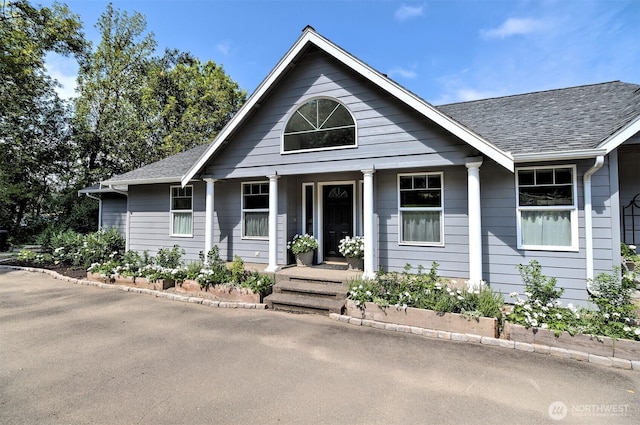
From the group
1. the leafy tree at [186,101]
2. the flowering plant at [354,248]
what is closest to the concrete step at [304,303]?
the flowering plant at [354,248]

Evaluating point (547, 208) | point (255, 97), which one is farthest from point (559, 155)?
point (255, 97)

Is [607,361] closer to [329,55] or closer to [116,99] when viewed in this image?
[329,55]

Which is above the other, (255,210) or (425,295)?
(255,210)

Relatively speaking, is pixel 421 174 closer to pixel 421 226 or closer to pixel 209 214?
pixel 421 226

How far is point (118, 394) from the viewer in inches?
122

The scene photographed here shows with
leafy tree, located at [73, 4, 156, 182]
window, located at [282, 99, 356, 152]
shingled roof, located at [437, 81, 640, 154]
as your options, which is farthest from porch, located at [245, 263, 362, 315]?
leafy tree, located at [73, 4, 156, 182]

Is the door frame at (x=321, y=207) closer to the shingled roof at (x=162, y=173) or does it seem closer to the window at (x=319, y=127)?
the window at (x=319, y=127)

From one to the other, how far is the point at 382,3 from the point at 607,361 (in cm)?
965

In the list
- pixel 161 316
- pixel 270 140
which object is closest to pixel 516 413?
pixel 161 316

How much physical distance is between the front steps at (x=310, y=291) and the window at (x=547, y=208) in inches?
138

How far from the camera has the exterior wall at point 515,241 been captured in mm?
5152

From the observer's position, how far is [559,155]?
5.08 meters

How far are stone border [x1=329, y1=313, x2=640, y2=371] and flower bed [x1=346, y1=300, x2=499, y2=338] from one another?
82 mm

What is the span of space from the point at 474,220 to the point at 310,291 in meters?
3.48
